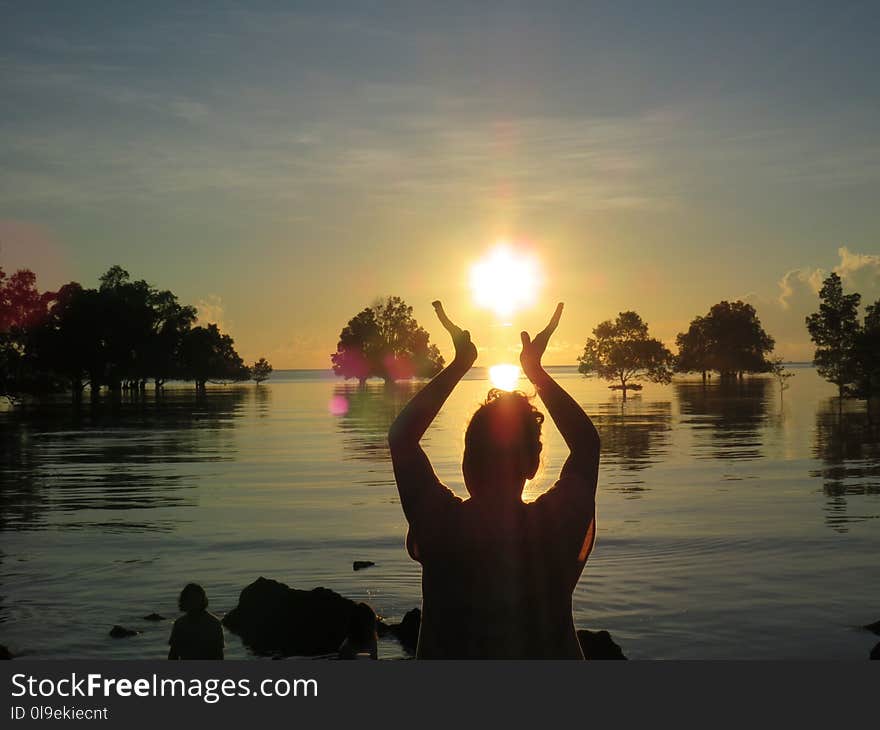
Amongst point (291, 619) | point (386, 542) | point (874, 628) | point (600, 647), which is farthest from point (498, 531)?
point (386, 542)

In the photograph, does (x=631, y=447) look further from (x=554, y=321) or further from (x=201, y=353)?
(x=201, y=353)

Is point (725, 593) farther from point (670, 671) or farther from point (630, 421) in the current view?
point (630, 421)

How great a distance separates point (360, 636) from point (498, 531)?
2.86m

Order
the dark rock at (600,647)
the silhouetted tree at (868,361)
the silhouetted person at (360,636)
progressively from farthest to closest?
1. the silhouetted tree at (868,361)
2. the dark rock at (600,647)
3. the silhouetted person at (360,636)

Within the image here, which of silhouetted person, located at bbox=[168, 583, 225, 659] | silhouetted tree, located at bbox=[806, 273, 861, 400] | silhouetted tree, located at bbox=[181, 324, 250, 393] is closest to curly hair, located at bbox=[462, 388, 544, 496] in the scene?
silhouetted person, located at bbox=[168, 583, 225, 659]

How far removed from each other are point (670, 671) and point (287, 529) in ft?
55.2

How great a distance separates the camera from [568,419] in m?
3.56

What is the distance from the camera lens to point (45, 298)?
6606 cm

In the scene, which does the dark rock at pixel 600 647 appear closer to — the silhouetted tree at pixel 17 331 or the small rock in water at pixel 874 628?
the small rock in water at pixel 874 628

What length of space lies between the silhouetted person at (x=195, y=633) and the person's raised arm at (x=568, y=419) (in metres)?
6.13

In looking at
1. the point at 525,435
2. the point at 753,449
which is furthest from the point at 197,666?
the point at 753,449

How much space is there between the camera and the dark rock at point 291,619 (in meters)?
11.8

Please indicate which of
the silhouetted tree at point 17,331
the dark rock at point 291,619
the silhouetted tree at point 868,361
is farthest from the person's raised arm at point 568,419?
the silhouetted tree at point 868,361

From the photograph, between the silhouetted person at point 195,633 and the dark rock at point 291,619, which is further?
the dark rock at point 291,619
